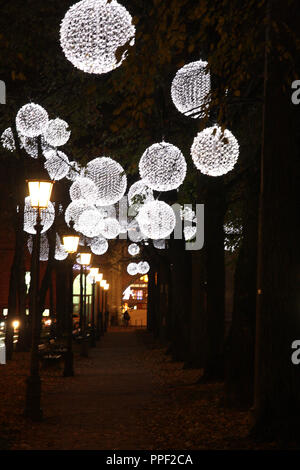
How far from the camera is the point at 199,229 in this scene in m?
24.4

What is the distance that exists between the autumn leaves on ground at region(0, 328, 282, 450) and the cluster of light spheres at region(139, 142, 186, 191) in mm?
4140

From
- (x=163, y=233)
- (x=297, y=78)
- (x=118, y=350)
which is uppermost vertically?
(x=297, y=78)

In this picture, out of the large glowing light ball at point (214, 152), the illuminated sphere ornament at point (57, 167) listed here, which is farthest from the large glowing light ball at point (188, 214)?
the large glowing light ball at point (214, 152)

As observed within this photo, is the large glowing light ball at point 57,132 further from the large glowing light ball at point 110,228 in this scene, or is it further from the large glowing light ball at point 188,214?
the large glowing light ball at point 110,228

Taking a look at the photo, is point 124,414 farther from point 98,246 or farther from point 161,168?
point 98,246

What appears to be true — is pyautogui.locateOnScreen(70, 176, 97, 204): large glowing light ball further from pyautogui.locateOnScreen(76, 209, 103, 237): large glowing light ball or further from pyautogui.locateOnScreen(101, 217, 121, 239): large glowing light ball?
pyautogui.locateOnScreen(101, 217, 121, 239): large glowing light ball

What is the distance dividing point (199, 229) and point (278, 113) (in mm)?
14041

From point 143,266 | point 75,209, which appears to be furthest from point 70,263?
point 143,266

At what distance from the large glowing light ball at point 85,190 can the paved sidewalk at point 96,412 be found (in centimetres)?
452

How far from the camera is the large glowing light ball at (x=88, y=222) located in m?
22.7
